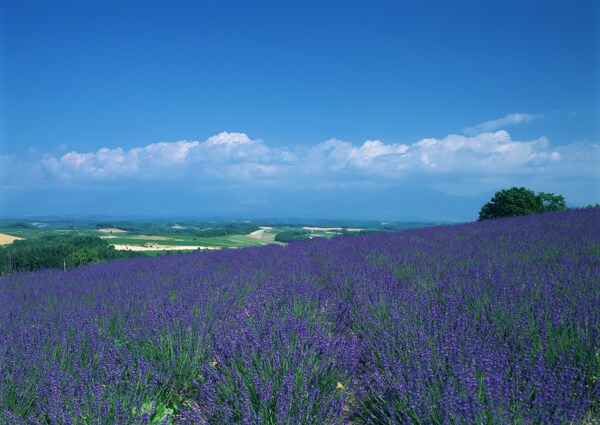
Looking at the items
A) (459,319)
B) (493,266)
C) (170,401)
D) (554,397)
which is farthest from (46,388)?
(493,266)

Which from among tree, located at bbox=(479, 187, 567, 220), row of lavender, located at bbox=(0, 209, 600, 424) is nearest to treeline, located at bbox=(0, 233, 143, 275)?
row of lavender, located at bbox=(0, 209, 600, 424)

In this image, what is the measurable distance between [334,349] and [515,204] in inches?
714

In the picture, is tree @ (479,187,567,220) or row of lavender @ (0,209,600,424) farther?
tree @ (479,187,567,220)

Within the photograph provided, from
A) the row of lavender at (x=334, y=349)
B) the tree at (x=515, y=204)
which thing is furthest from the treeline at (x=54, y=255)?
the tree at (x=515, y=204)

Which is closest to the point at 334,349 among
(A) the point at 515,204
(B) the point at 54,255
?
(A) the point at 515,204

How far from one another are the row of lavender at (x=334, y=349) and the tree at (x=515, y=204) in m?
14.9

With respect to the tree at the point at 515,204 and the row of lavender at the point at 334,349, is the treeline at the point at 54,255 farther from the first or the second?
the tree at the point at 515,204

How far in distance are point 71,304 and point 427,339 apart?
10.7ft

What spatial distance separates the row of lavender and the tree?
14.9 metres

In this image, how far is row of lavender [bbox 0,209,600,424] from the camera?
1.66 metres

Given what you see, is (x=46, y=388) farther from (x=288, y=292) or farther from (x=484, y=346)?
(x=484, y=346)

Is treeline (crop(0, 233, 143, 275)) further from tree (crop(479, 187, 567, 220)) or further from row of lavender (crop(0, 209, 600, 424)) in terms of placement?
tree (crop(479, 187, 567, 220))

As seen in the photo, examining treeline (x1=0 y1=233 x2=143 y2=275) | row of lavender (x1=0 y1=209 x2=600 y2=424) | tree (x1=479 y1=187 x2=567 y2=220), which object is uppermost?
tree (x1=479 y1=187 x2=567 y2=220)

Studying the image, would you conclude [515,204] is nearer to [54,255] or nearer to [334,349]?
[334,349]
